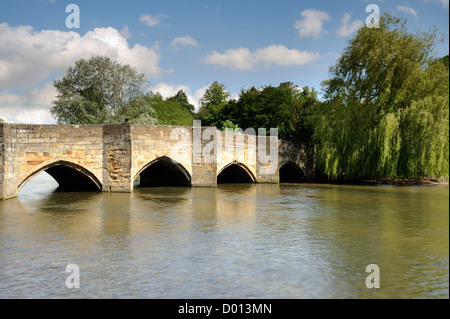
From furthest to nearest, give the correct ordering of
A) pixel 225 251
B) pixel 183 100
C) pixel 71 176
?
pixel 183 100, pixel 71 176, pixel 225 251

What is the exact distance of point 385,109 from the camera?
19.7 meters

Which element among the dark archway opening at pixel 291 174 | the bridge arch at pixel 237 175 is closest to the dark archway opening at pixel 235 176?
the bridge arch at pixel 237 175

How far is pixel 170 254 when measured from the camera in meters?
6.38

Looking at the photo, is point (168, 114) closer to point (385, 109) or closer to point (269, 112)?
point (269, 112)

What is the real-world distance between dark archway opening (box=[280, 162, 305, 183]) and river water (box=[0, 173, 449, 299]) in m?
14.0

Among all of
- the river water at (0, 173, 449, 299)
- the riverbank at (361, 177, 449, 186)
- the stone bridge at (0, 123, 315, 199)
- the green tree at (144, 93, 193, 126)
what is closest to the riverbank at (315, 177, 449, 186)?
the riverbank at (361, 177, 449, 186)

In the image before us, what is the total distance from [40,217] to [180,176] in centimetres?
948

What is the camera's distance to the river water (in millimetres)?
4762

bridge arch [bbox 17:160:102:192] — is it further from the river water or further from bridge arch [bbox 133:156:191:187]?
the river water

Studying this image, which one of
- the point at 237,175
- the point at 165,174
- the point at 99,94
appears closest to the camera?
the point at 165,174

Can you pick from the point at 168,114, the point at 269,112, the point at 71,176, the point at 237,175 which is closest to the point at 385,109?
the point at 237,175

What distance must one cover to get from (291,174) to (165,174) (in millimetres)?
10107
